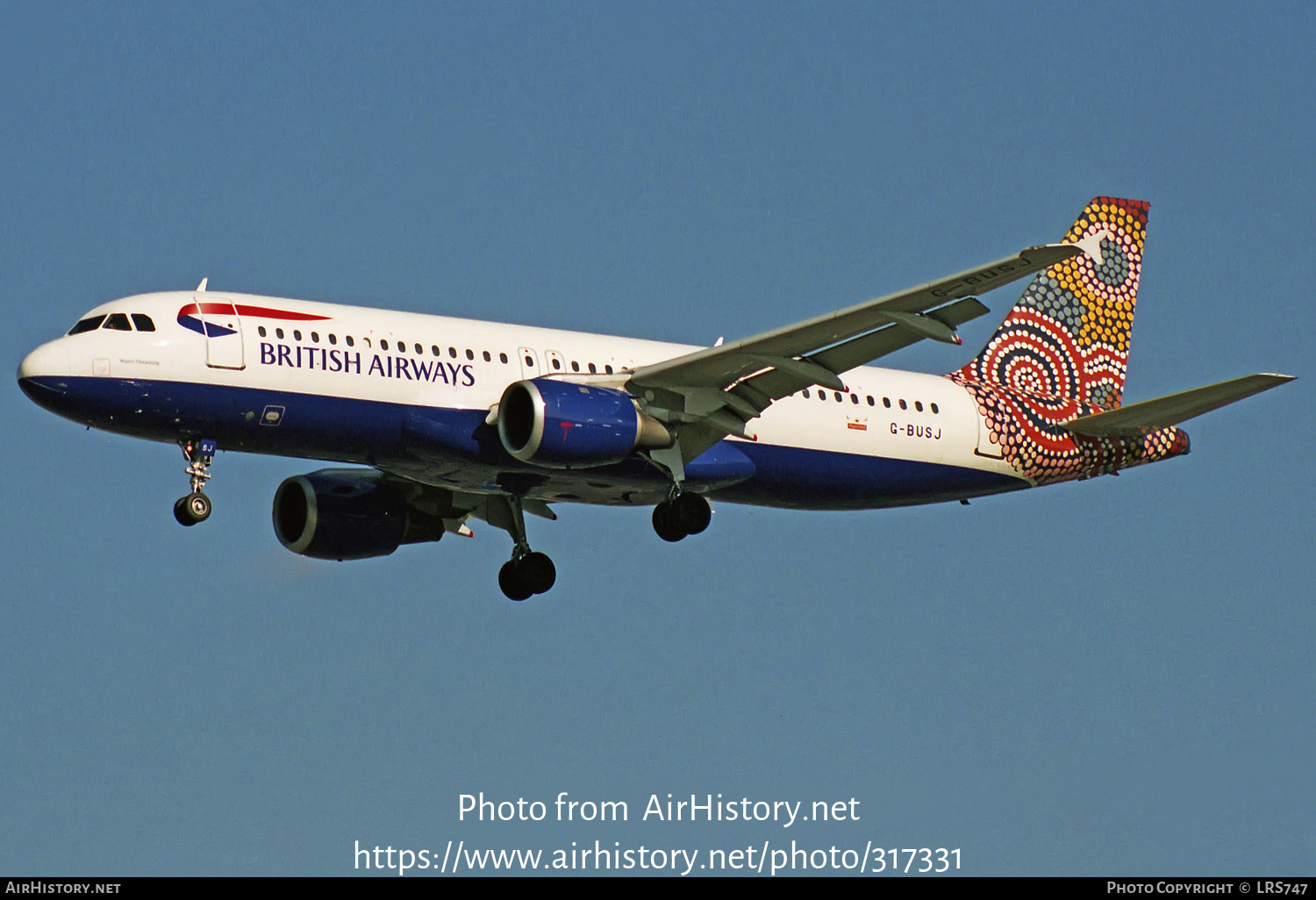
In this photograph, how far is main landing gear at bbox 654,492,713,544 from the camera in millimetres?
41531

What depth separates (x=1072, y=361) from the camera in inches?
1924

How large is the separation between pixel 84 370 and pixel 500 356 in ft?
25.6

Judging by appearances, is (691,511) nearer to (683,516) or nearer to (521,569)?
(683,516)

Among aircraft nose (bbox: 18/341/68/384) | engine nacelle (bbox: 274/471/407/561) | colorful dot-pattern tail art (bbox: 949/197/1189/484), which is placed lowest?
aircraft nose (bbox: 18/341/68/384)

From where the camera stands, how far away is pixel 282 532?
4512 cm

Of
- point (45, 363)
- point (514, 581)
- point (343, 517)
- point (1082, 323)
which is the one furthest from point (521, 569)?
point (1082, 323)

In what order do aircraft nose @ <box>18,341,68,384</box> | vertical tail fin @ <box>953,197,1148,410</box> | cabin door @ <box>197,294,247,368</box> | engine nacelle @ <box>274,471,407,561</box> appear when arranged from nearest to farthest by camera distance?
1. aircraft nose @ <box>18,341,68,384</box>
2. cabin door @ <box>197,294,247,368</box>
3. engine nacelle @ <box>274,471,407,561</box>
4. vertical tail fin @ <box>953,197,1148,410</box>

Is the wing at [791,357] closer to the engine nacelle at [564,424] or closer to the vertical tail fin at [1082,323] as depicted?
the engine nacelle at [564,424]

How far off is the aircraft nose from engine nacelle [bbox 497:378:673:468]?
788 cm

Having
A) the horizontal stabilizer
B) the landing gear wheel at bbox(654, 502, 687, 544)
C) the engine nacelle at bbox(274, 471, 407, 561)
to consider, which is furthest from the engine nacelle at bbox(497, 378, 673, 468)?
the horizontal stabilizer

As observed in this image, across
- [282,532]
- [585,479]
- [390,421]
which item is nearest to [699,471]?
[585,479]

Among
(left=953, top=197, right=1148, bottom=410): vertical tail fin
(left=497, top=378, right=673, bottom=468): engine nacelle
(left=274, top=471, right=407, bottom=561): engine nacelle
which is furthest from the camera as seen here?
(left=953, top=197, right=1148, bottom=410): vertical tail fin

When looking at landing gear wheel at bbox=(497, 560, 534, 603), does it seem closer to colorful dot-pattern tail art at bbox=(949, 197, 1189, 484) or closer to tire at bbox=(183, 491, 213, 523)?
tire at bbox=(183, 491, 213, 523)

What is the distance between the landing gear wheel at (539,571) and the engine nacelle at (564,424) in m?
6.33
